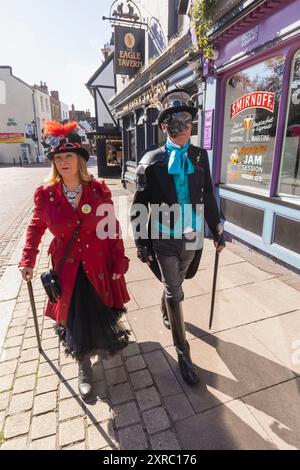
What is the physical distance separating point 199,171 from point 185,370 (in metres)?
1.71

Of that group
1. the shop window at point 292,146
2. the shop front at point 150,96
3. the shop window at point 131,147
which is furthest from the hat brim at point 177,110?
the shop window at point 131,147

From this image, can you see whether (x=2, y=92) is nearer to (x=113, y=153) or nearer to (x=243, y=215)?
(x=113, y=153)

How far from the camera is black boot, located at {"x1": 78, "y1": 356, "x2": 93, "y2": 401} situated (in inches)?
90.4

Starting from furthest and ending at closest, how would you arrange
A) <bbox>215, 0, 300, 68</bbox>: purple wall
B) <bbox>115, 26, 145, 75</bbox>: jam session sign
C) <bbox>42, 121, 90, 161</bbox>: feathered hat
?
<bbox>115, 26, 145, 75</bbox>: jam session sign
<bbox>215, 0, 300, 68</bbox>: purple wall
<bbox>42, 121, 90, 161</bbox>: feathered hat

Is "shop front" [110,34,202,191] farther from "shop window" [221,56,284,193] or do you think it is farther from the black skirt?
the black skirt

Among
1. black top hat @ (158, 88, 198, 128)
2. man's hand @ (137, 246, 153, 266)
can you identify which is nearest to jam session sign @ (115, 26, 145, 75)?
black top hat @ (158, 88, 198, 128)

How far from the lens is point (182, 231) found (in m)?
2.51

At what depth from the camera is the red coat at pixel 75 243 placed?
216cm

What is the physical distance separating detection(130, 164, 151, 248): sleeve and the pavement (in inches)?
44.8

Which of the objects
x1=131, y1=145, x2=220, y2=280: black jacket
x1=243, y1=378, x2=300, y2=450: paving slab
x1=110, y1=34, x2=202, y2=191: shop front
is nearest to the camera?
x1=243, y1=378, x2=300, y2=450: paving slab

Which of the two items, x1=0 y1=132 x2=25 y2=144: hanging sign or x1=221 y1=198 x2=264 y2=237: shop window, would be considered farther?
x1=0 y1=132 x2=25 y2=144: hanging sign

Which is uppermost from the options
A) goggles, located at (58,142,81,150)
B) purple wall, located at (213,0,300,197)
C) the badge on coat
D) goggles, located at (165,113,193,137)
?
purple wall, located at (213,0,300,197)

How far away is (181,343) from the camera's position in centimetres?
254

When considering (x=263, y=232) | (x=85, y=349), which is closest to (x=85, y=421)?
(x=85, y=349)
